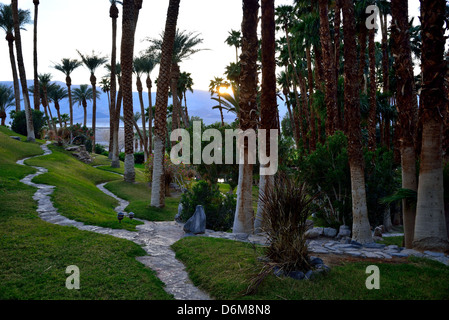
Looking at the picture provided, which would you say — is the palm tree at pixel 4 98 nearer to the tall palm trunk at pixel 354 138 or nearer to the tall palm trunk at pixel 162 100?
the tall palm trunk at pixel 162 100

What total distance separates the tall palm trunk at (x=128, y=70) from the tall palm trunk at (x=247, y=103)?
1330cm

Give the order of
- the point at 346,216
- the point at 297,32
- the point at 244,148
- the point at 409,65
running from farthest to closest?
the point at 297,32, the point at 346,216, the point at 244,148, the point at 409,65

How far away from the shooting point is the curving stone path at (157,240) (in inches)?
244

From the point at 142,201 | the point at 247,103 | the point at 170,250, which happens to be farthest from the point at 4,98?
the point at 170,250

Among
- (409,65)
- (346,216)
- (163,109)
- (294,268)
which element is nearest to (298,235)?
(294,268)

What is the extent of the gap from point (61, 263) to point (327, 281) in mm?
5486

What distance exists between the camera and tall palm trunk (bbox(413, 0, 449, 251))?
782 centimetres

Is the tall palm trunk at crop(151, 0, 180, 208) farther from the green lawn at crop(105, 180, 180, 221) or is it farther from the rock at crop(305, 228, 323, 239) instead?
the rock at crop(305, 228, 323, 239)

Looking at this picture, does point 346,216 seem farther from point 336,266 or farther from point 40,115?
point 40,115

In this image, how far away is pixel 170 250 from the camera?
9.05m
